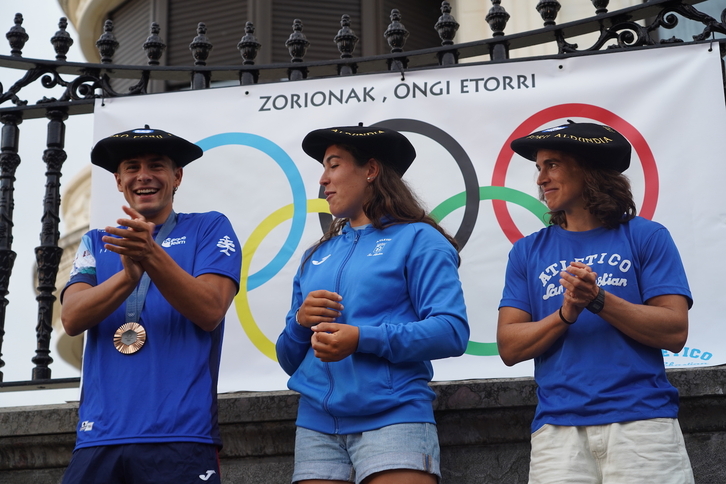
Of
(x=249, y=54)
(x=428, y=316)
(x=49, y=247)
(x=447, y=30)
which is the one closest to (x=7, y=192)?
(x=49, y=247)

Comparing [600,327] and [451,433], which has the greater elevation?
[600,327]

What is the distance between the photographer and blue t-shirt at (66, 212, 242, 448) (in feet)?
10.8

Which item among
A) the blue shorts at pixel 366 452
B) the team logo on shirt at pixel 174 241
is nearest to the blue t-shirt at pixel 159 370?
the team logo on shirt at pixel 174 241

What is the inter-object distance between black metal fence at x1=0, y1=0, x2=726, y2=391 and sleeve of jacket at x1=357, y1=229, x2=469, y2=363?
6.12ft

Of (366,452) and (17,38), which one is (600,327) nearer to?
(366,452)

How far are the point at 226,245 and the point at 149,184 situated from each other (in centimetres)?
42

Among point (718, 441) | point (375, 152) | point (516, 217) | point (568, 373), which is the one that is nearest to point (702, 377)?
point (718, 441)

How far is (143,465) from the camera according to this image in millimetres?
3211

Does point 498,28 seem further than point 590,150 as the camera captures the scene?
Yes

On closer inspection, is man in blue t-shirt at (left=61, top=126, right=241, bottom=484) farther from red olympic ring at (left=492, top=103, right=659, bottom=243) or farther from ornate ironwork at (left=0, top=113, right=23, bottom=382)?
red olympic ring at (left=492, top=103, right=659, bottom=243)

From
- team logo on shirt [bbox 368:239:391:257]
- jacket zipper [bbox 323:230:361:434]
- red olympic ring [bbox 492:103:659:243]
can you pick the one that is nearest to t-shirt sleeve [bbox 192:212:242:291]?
jacket zipper [bbox 323:230:361:434]

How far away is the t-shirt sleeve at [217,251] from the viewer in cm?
358

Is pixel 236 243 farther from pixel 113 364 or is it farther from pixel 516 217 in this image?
pixel 516 217

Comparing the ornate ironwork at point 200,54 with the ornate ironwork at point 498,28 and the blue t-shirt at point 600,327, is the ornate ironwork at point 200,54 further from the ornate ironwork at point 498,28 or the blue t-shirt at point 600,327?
the blue t-shirt at point 600,327
